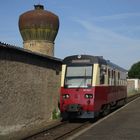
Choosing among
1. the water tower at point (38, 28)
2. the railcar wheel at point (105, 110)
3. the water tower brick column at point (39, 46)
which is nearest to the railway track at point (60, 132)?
the railcar wheel at point (105, 110)

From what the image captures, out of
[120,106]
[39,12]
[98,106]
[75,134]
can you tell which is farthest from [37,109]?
[39,12]

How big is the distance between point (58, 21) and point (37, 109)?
17304 mm

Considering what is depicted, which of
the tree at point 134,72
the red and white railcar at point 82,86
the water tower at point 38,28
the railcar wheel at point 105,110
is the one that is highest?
the tree at point 134,72

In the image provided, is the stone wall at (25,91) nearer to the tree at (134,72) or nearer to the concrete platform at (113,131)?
the concrete platform at (113,131)

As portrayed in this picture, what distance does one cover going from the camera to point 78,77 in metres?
20.0

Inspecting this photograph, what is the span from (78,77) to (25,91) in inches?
Answer: 122

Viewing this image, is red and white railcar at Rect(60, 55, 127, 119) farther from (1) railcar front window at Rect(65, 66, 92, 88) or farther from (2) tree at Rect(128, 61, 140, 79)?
(2) tree at Rect(128, 61, 140, 79)

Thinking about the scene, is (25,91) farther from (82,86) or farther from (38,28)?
(38,28)

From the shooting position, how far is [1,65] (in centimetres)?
1559

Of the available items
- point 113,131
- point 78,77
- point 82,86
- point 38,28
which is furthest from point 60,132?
point 38,28

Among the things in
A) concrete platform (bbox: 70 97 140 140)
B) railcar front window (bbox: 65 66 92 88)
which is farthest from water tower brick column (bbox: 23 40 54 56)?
concrete platform (bbox: 70 97 140 140)

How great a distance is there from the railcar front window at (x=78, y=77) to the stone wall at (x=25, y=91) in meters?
1.32

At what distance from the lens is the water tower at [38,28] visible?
34.9m

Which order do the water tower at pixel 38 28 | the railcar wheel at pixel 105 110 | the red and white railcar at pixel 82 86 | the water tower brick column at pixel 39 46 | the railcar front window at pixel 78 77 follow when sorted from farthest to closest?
the water tower brick column at pixel 39 46, the water tower at pixel 38 28, the railcar wheel at pixel 105 110, the railcar front window at pixel 78 77, the red and white railcar at pixel 82 86
